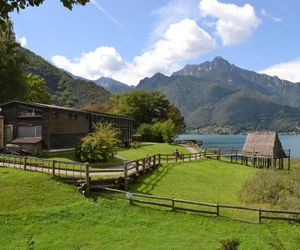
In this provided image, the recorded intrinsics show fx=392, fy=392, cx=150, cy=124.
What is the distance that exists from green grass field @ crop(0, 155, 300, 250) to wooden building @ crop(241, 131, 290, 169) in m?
28.8

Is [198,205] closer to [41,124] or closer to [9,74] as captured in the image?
[41,124]

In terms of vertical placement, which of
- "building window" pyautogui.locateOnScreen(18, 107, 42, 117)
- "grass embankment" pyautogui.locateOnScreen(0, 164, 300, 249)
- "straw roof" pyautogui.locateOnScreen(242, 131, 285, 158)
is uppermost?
"building window" pyautogui.locateOnScreen(18, 107, 42, 117)

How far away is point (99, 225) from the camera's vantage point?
70.5 feet

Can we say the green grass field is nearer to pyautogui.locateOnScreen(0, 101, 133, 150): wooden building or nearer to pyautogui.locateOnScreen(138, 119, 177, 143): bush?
pyautogui.locateOnScreen(0, 101, 133, 150): wooden building

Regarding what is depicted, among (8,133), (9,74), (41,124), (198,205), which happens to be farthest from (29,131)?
(198,205)

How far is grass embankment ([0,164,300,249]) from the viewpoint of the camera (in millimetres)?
19391

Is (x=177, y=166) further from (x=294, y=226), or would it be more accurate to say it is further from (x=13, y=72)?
(x=13, y=72)

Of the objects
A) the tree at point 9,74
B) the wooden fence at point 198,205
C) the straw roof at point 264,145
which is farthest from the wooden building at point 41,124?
the straw roof at point 264,145

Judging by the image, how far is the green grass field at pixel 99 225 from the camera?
19.5 m

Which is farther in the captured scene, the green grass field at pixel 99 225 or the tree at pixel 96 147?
the tree at pixel 96 147

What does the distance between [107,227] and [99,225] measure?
0.51 meters

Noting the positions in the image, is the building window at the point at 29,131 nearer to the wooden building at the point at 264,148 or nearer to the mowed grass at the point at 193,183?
the mowed grass at the point at 193,183

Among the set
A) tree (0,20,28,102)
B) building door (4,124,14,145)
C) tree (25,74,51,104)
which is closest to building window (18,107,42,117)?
building door (4,124,14,145)

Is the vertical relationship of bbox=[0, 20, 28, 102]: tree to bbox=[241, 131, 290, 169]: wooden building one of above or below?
above
